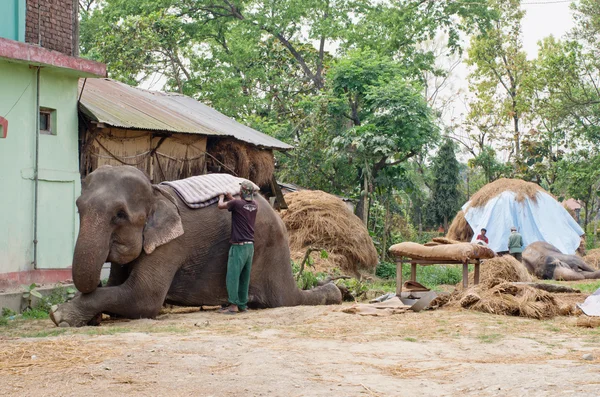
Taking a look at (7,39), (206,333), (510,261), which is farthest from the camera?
(510,261)

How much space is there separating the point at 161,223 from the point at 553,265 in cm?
1646

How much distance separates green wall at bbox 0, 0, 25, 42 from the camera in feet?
38.6

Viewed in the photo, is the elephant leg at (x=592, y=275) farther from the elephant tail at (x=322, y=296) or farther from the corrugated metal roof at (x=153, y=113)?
the elephant tail at (x=322, y=296)

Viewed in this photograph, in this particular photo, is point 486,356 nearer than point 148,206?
Yes

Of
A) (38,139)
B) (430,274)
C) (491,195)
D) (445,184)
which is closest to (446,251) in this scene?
(38,139)

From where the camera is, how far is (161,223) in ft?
34.0

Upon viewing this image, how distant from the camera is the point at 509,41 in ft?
138

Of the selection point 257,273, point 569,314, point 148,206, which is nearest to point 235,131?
point 257,273

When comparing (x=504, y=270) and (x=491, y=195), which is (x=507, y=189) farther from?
(x=504, y=270)

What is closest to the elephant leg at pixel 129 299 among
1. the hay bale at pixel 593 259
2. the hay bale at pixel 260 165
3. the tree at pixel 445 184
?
the hay bale at pixel 260 165

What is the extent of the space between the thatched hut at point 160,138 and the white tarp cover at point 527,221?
496 inches

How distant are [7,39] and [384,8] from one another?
2347 cm

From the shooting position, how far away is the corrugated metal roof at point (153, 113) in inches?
520

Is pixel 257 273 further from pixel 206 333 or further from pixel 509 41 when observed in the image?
pixel 509 41
